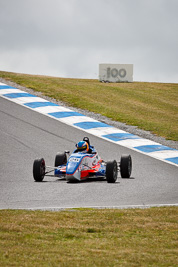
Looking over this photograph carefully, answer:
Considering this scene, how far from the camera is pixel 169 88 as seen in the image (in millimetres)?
40031

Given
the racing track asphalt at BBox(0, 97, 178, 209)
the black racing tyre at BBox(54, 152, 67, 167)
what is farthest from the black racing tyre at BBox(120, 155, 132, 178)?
the black racing tyre at BBox(54, 152, 67, 167)

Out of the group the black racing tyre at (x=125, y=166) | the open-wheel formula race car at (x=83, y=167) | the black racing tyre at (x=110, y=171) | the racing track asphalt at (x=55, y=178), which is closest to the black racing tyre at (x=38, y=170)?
the open-wheel formula race car at (x=83, y=167)

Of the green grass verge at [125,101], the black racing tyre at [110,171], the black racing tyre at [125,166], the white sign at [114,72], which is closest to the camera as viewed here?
the black racing tyre at [110,171]

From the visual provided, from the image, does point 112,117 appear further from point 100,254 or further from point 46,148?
point 100,254

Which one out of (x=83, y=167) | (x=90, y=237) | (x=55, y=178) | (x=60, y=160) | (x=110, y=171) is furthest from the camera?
(x=60, y=160)

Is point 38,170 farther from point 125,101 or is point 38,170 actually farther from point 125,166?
point 125,101

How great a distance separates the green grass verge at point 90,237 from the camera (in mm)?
5641

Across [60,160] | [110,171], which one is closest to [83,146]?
[60,160]

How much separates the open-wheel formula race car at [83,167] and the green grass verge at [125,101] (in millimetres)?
8805

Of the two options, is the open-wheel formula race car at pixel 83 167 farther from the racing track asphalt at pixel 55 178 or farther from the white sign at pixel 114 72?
the white sign at pixel 114 72

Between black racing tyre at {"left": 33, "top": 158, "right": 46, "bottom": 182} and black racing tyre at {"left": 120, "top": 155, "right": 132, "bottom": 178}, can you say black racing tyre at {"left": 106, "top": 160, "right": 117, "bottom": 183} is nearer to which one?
black racing tyre at {"left": 120, "top": 155, "right": 132, "bottom": 178}

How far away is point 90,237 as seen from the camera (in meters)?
6.80

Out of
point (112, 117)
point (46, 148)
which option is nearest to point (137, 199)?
point (46, 148)

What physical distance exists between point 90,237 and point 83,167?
6.30 m
